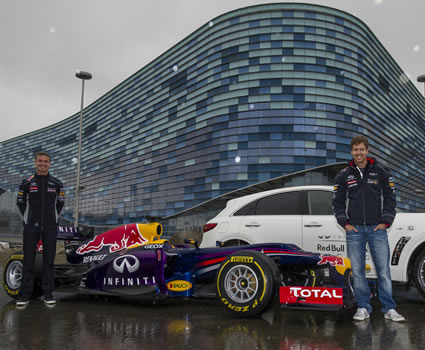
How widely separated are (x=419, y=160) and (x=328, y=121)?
4895 cm

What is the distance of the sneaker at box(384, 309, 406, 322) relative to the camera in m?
Result: 3.96

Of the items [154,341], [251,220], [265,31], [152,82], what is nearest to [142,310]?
[154,341]

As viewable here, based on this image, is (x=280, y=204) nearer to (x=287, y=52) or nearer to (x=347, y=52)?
(x=287, y=52)

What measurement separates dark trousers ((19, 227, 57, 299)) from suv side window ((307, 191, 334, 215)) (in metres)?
3.77

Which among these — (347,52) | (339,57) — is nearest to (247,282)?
(339,57)

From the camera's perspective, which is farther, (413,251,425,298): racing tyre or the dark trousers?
the dark trousers

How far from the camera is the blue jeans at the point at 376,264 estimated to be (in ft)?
13.6

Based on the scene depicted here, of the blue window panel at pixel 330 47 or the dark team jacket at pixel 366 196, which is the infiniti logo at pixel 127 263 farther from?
the blue window panel at pixel 330 47

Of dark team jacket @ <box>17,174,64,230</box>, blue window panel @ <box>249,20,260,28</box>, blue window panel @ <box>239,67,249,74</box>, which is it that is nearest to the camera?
dark team jacket @ <box>17,174,64,230</box>

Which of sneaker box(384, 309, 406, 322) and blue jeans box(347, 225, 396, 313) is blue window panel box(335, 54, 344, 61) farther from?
sneaker box(384, 309, 406, 322)

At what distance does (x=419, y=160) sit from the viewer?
90250mm

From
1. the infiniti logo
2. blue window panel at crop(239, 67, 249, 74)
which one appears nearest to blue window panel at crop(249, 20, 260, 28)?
blue window panel at crop(239, 67, 249, 74)

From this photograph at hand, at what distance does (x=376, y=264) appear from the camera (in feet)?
13.8

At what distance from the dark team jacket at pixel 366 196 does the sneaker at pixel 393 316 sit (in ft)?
3.07
